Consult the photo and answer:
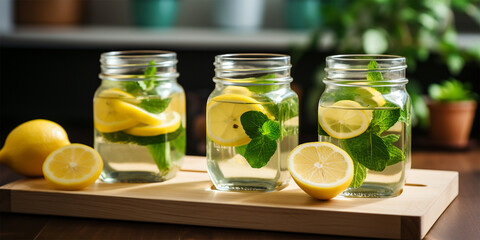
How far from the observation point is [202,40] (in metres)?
2.65

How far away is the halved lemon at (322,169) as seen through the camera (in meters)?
1.04

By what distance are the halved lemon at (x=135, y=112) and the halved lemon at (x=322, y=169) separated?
0.27 metres

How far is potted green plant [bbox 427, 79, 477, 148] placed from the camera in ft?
6.66

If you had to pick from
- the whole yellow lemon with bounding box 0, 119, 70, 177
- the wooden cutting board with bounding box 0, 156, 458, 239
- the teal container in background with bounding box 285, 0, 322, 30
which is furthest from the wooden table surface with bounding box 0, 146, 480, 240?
the teal container in background with bounding box 285, 0, 322, 30

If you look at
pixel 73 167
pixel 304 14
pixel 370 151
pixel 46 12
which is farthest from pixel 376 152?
pixel 46 12

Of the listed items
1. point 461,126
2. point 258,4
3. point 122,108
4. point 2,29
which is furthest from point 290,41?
point 122,108

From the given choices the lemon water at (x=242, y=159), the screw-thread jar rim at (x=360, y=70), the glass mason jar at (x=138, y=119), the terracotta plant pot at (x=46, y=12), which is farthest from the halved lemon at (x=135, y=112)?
the terracotta plant pot at (x=46, y=12)

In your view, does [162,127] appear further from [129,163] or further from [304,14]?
[304,14]

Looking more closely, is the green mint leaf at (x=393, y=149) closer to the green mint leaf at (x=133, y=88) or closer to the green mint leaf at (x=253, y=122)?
the green mint leaf at (x=253, y=122)

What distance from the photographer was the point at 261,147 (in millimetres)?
1084

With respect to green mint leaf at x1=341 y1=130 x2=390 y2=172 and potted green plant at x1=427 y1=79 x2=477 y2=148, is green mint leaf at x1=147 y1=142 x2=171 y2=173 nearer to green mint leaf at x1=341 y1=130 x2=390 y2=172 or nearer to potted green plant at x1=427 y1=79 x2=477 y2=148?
green mint leaf at x1=341 y1=130 x2=390 y2=172

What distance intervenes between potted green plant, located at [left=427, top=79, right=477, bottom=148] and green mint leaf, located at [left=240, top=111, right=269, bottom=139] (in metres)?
1.11

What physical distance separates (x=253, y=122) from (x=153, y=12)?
1.96 m

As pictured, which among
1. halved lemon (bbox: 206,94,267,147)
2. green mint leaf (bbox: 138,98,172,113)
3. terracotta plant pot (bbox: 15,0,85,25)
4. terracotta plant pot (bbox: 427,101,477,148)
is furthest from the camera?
terracotta plant pot (bbox: 15,0,85,25)
